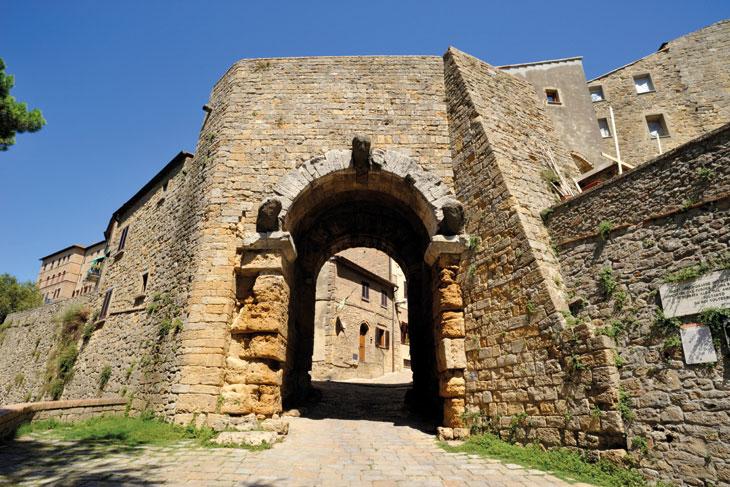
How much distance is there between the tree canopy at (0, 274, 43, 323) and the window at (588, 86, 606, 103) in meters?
41.3

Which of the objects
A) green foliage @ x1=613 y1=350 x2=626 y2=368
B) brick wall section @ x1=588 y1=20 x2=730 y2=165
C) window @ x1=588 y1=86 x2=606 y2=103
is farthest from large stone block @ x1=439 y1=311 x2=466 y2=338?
window @ x1=588 y1=86 x2=606 y2=103

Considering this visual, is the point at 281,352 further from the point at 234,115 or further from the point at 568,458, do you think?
the point at 234,115

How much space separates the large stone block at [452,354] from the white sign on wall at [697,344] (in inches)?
126

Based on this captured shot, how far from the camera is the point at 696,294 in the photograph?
4.58 m

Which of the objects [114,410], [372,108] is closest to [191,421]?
[114,410]

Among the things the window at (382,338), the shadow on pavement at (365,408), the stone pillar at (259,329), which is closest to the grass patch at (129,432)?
the stone pillar at (259,329)

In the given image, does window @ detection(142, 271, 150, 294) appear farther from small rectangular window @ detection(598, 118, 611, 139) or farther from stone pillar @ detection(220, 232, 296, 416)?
small rectangular window @ detection(598, 118, 611, 139)

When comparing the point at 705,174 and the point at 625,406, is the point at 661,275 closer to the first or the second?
the point at 705,174

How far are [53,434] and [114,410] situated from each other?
1.74 m

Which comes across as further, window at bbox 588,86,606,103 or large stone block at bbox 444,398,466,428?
window at bbox 588,86,606,103

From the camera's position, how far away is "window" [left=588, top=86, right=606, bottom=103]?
17.8m

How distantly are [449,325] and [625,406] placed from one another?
Result: 2.92m

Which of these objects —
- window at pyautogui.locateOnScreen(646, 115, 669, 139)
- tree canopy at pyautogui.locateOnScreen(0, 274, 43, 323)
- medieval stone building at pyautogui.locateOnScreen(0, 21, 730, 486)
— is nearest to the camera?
medieval stone building at pyautogui.locateOnScreen(0, 21, 730, 486)

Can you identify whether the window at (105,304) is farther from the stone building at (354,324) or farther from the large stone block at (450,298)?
the large stone block at (450,298)
